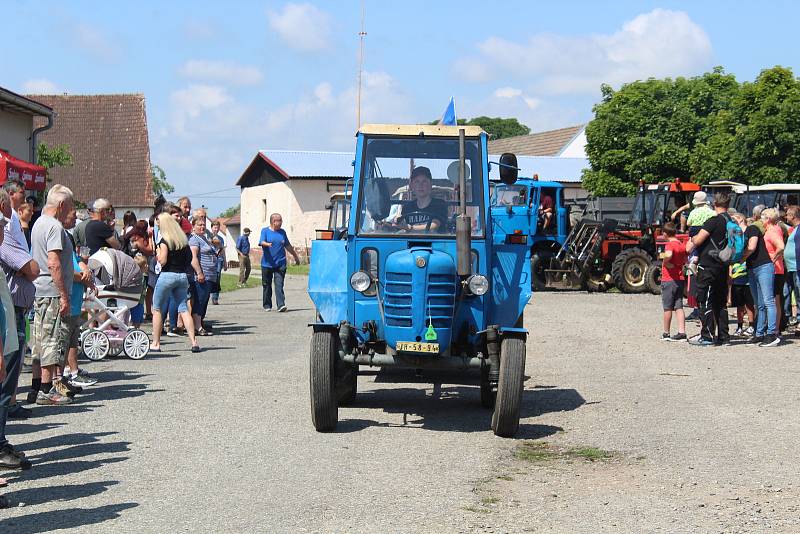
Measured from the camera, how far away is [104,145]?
53625 mm

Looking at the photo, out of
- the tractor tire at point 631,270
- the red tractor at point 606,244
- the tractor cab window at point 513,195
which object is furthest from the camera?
the tractor cab window at point 513,195

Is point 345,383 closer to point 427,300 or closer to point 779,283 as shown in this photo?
point 427,300

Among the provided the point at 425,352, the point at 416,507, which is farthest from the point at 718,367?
the point at 416,507

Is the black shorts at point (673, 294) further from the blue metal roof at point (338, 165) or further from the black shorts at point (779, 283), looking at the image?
the blue metal roof at point (338, 165)

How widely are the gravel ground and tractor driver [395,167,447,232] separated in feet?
4.72

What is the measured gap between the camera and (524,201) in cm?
2950

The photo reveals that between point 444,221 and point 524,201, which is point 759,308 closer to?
point 444,221

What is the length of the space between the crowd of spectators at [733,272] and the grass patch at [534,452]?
25.6 ft

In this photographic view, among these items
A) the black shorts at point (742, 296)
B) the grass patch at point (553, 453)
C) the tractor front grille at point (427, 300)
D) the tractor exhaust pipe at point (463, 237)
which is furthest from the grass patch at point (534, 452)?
the black shorts at point (742, 296)

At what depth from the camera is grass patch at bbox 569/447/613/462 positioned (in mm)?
8266

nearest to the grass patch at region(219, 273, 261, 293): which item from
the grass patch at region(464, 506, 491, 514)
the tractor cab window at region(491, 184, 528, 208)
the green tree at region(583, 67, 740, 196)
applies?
the tractor cab window at region(491, 184, 528, 208)

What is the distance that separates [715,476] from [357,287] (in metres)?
3.39

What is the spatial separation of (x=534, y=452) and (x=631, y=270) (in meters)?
20.0

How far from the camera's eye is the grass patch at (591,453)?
27.1 ft
